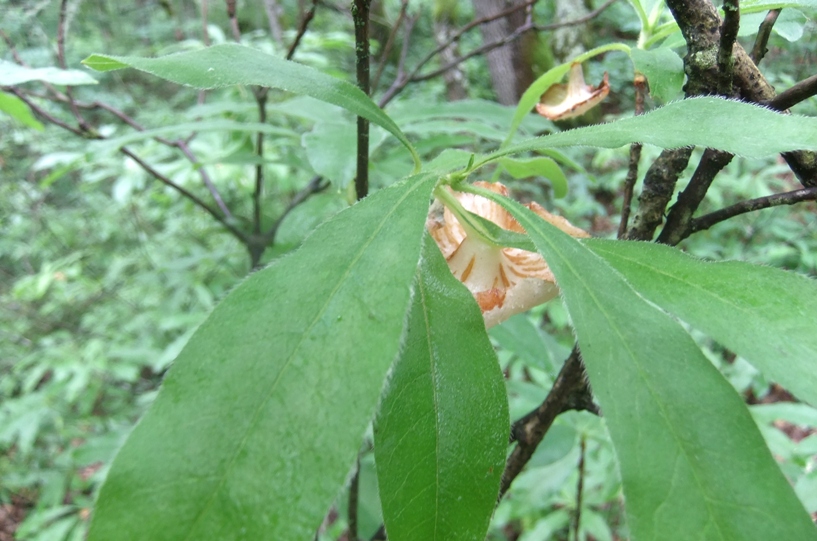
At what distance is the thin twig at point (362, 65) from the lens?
514 mm

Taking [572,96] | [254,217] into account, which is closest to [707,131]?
[572,96]

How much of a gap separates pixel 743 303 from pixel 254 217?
1185 mm

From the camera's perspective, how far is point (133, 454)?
11.6 inches

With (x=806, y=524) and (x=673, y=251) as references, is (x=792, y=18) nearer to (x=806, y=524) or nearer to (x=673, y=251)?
(x=673, y=251)

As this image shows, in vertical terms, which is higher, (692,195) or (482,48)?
(482,48)

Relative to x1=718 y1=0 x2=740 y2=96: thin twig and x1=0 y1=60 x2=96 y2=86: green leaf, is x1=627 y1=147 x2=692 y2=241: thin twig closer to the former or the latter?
x1=718 y1=0 x2=740 y2=96: thin twig

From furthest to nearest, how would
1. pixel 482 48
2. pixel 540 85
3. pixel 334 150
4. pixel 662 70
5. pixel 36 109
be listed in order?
pixel 482 48 < pixel 36 109 < pixel 334 150 < pixel 540 85 < pixel 662 70

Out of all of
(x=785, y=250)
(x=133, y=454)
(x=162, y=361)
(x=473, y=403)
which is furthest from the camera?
(x=785, y=250)

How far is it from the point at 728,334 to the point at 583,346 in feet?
0.33

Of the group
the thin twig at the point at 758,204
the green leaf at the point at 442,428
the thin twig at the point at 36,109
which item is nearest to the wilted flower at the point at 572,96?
the thin twig at the point at 758,204

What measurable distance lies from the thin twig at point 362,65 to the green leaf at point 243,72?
52mm

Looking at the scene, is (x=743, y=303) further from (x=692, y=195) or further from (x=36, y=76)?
(x=36, y=76)

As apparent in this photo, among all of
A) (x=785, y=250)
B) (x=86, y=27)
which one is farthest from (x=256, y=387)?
(x=86, y=27)

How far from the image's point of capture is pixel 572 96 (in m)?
0.69
